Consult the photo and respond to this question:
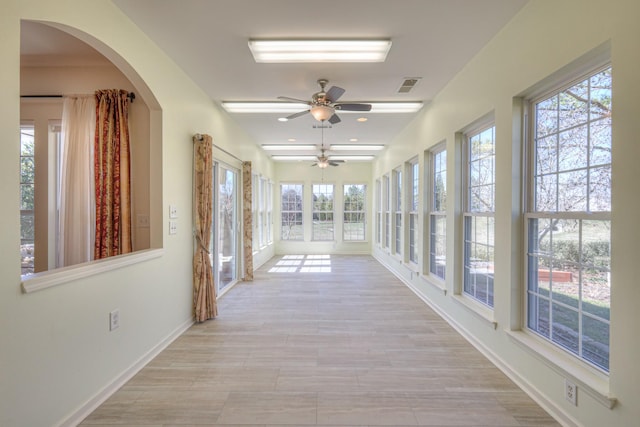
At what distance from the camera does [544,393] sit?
212cm

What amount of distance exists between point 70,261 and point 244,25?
2853 mm

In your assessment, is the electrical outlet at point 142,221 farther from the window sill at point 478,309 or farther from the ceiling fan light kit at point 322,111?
the window sill at point 478,309

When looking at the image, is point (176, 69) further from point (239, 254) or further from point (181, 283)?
point (239, 254)

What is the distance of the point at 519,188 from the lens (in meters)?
2.45

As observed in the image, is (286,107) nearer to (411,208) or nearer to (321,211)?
(411,208)

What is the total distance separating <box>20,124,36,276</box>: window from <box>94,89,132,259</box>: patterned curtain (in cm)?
95

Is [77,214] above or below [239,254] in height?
above

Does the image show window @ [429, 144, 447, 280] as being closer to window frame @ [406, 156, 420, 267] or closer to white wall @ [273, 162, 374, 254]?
window frame @ [406, 156, 420, 267]

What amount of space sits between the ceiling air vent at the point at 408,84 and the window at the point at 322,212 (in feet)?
18.9

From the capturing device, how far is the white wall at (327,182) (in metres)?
9.53

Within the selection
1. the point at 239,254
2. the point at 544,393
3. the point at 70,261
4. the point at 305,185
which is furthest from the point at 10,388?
the point at 305,185

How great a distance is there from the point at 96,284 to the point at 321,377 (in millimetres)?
1865

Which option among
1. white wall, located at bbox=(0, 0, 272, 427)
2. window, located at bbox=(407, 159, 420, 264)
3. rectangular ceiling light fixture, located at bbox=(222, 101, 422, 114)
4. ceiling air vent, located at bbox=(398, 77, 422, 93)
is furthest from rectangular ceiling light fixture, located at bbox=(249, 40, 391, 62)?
window, located at bbox=(407, 159, 420, 264)

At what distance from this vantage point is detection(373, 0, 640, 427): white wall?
1.54 metres
